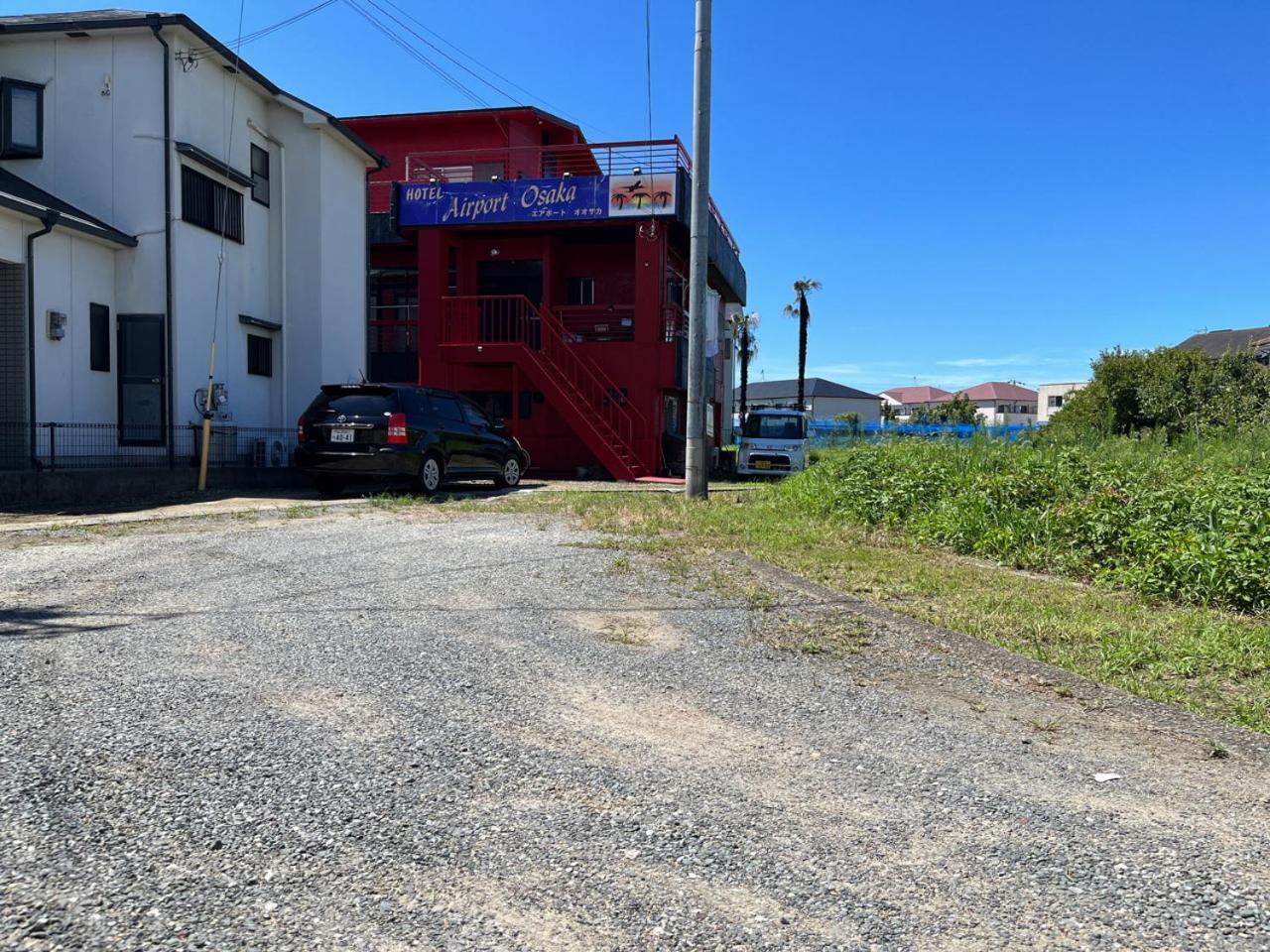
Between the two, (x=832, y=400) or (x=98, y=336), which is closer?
(x=98, y=336)

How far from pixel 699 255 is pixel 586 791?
35.6 ft

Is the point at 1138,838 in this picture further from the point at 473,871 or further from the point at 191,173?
the point at 191,173

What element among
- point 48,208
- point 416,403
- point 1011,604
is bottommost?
point 1011,604

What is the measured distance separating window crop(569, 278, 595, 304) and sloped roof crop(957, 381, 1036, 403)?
119793 millimetres

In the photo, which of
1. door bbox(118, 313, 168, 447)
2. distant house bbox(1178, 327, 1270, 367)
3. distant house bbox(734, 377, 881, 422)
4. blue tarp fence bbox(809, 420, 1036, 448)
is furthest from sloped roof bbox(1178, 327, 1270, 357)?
door bbox(118, 313, 168, 447)

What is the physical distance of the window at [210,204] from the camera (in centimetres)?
1540

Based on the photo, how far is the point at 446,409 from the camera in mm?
13969

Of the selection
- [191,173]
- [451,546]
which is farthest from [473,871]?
[191,173]

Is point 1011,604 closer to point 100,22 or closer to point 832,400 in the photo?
point 100,22

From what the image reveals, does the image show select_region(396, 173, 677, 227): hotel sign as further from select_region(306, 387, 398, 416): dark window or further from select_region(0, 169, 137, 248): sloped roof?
select_region(306, 387, 398, 416): dark window

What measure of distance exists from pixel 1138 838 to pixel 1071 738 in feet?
2.96

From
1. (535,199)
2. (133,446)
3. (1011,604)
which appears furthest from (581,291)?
(1011,604)

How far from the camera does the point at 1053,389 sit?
99062 millimetres

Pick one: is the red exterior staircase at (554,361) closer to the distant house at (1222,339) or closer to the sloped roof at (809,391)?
the distant house at (1222,339)
